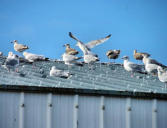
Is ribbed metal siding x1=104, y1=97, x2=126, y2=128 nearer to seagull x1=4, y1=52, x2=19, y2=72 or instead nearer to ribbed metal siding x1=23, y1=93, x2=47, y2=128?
ribbed metal siding x1=23, y1=93, x2=47, y2=128

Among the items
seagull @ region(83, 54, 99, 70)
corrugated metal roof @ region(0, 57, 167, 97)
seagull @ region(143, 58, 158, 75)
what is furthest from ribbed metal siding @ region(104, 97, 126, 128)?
seagull @ region(83, 54, 99, 70)

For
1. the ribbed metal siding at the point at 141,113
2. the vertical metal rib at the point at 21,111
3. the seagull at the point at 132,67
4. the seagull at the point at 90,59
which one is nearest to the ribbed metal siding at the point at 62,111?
the vertical metal rib at the point at 21,111

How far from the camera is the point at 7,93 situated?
16.9 meters

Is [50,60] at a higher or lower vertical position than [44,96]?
higher

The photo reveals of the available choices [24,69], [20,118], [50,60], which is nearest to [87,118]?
[20,118]

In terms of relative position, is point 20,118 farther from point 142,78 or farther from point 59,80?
point 142,78

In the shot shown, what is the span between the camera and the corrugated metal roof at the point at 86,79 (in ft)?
64.4

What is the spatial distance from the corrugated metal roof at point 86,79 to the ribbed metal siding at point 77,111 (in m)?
0.92

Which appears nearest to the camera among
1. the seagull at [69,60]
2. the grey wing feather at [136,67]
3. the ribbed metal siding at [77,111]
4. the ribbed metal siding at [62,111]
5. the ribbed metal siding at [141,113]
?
the ribbed metal siding at [77,111]

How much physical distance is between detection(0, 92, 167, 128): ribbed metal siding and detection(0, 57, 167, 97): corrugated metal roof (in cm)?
92

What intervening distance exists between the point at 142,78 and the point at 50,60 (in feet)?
13.7

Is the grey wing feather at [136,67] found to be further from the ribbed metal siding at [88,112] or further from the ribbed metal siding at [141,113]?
the ribbed metal siding at [88,112]

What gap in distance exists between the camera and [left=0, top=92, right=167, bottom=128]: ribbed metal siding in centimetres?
1681

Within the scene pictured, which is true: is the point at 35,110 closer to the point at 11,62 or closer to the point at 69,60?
the point at 11,62
